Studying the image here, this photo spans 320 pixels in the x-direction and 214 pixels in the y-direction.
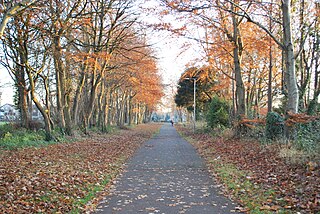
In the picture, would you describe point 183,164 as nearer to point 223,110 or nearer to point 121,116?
point 223,110

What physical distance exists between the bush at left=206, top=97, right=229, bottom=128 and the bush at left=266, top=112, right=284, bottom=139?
1435cm

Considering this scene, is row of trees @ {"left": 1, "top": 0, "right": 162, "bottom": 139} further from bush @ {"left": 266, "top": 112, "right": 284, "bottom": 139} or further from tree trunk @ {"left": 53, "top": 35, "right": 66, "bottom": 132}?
bush @ {"left": 266, "top": 112, "right": 284, "bottom": 139}

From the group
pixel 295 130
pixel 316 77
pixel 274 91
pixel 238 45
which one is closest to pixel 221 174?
pixel 295 130

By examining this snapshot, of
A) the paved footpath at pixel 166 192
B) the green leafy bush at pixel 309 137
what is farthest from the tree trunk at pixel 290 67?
the paved footpath at pixel 166 192

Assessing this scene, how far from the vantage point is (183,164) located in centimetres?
1406

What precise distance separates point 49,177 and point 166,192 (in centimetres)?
327

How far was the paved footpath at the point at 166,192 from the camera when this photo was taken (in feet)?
23.3

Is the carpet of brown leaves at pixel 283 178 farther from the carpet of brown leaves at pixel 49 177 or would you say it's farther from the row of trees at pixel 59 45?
the row of trees at pixel 59 45

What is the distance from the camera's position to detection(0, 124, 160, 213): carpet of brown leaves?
23.1 ft

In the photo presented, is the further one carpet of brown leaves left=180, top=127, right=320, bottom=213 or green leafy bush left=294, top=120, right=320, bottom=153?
green leafy bush left=294, top=120, right=320, bottom=153

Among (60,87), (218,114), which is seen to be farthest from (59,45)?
(218,114)

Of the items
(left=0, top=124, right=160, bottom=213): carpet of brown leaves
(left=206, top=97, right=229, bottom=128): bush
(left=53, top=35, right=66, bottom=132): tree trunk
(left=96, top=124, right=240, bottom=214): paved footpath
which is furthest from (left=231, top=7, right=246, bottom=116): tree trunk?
(left=53, top=35, right=66, bottom=132): tree trunk

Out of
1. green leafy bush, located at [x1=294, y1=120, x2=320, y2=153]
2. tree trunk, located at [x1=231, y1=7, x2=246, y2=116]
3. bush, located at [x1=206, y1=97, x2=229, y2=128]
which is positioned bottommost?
green leafy bush, located at [x1=294, y1=120, x2=320, y2=153]

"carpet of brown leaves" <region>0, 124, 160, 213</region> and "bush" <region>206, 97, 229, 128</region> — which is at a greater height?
"bush" <region>206, 97, 229, 128</region>
